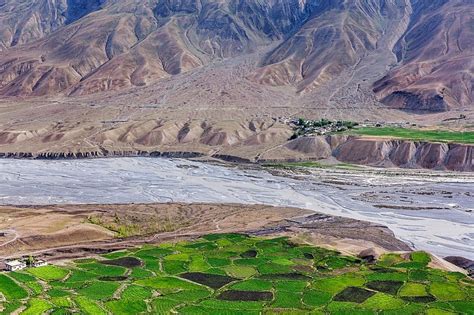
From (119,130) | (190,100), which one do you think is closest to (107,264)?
(119,130)

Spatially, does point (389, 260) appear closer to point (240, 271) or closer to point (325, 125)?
point (240, 271)

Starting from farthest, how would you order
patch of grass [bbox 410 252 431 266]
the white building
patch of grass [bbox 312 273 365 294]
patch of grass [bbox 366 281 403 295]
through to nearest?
patch of grass [bbox 410 252 431 266] < the white building < patch of grass [bbox 312 273 365 294] < patch of grass [bbox 366 281 403 295]

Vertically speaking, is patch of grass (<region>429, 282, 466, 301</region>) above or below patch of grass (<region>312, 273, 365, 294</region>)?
above

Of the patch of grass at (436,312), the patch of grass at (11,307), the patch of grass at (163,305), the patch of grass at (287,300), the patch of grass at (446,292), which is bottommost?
the patch of grass at (163,305)

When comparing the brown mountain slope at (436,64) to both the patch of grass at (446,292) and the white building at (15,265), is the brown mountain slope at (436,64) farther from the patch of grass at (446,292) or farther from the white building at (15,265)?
the white building at (15,265)

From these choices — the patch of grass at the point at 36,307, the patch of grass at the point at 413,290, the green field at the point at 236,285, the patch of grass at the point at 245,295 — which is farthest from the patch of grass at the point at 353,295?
the patch of grass at the point at 36,307

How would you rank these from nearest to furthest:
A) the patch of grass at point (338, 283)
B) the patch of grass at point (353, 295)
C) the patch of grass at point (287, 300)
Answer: the patch of grass at point (287, 300)
the patch of grass at point (353, 295)
the patch of grass at point (338, 283)

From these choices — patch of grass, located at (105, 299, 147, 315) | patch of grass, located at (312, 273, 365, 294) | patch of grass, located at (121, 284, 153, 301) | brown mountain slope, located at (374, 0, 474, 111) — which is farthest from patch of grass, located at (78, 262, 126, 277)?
brown mountain slope, located at (374, 0, 474, 111)

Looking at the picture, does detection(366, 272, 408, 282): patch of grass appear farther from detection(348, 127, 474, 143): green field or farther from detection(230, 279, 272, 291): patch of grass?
detection(348, 127, 474, 143): green field
